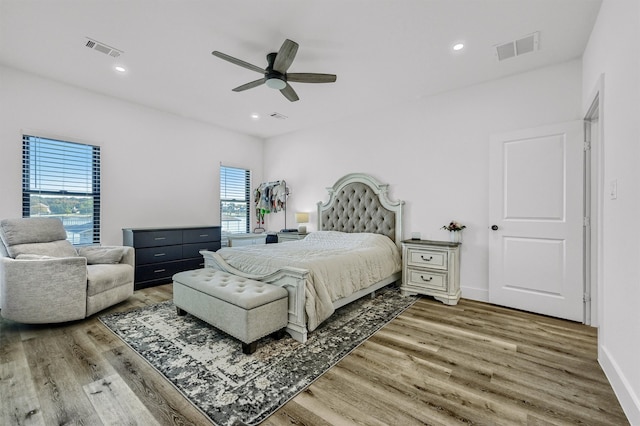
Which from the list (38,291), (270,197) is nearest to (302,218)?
(270,197)

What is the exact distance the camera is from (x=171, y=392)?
177cm

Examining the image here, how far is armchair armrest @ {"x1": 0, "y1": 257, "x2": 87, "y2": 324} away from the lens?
2635 mm

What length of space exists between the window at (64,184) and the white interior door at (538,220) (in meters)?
5.47

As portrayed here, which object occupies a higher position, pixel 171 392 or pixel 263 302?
pixel 263 302

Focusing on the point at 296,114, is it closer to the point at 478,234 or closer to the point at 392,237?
the point at 392,237

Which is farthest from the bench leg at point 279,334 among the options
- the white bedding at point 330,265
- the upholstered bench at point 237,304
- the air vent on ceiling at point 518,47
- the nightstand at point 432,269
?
the air vent on ceiling at point 518,47

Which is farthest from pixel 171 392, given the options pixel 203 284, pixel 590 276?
pixel 590 276

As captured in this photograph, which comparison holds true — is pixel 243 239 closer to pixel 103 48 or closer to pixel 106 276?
pixel 106 276

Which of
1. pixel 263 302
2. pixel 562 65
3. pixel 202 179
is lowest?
pixel 263 302

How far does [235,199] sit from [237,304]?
4.00 metres

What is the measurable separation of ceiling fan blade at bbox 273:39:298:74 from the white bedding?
1.93 meters

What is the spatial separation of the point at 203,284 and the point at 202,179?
10.4ft

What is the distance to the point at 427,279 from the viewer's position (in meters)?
3.66

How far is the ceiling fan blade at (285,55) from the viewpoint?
2.41 metres
